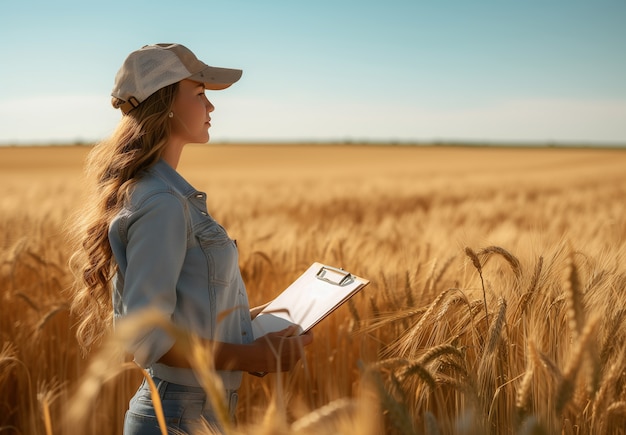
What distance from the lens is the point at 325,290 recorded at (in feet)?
4.54

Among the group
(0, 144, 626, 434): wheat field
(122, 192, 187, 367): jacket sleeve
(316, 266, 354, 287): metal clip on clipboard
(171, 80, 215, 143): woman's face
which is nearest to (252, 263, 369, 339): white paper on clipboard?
(316, 266, 354, 287): metal clip on clipboard

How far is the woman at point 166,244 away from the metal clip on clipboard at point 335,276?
0.15 meters

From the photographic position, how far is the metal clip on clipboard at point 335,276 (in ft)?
4.48

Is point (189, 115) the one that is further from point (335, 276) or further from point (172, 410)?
point (172, 410)

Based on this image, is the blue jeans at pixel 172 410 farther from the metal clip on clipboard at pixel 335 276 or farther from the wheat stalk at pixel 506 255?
the wheat stalk at pixel 506 255

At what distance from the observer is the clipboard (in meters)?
1.31

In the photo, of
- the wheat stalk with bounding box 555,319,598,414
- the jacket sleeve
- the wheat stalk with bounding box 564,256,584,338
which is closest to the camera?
the wheat stalk with bounding box 555,319,598,414

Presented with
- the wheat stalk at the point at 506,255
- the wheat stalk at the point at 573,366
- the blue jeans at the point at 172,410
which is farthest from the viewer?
the wheat stalk at the point at 506,255

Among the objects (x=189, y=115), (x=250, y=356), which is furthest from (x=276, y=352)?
(x=189, y=115)

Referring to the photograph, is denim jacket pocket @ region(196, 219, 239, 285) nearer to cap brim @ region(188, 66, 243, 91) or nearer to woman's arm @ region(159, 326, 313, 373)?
woman's arm @ region(159, 326, 313, 373)

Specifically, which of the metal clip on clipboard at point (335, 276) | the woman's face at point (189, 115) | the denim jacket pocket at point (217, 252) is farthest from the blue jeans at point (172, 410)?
the woman's face at point (189, 115)

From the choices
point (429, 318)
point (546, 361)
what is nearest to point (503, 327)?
point (429, 318)

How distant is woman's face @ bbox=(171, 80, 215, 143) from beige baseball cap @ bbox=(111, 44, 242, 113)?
0.03 meters

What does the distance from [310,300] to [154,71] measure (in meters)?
0.61
